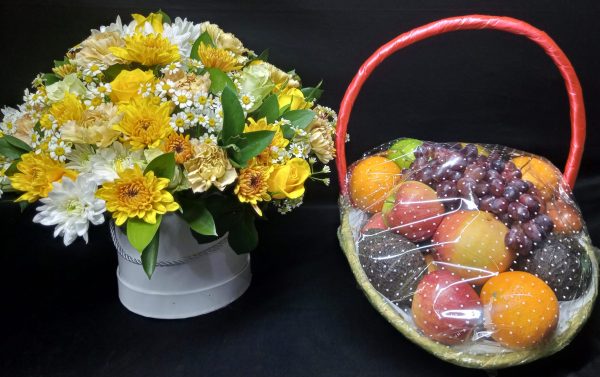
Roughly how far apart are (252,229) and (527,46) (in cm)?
79

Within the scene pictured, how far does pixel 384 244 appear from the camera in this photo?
0.88m

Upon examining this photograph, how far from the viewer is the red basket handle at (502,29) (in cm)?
97

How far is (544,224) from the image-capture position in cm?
85

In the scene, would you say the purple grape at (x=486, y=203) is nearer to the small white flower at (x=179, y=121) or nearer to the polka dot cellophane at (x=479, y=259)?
the polka dot cellophane at (x=479, y=259)

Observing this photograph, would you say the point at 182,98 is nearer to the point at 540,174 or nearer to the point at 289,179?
the point at 289,179

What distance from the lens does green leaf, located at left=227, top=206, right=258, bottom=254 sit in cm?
93

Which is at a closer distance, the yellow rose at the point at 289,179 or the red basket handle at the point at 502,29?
the yellow rose at the point at 289,179

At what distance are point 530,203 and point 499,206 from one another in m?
0.04

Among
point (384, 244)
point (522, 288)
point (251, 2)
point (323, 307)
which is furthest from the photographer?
point (251, 2)

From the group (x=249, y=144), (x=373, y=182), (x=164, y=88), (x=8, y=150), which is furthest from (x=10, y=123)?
(x=373, y=182)

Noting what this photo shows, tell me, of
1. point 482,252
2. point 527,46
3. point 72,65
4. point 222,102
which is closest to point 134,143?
point 222,102

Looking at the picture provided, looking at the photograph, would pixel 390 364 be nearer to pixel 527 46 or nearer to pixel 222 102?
pixel 222 102

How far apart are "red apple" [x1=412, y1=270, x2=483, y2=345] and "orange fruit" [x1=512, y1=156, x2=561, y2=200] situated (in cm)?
22

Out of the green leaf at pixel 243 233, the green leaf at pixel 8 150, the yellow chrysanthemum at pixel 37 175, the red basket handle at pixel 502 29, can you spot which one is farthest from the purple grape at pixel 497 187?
the green leaf at pixel 8 150
